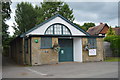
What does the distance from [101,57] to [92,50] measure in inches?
65.9

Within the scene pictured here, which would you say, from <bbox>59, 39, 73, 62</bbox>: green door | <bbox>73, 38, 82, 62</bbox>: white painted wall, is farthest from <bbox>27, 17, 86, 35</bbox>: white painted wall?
<bbox>59, 39, 73, 62</bbox>: green door

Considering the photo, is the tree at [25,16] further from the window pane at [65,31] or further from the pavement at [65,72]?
the pavement at [65,72]

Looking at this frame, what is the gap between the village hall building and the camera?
18.2 m

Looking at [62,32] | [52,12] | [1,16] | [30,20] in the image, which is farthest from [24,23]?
[1,16]

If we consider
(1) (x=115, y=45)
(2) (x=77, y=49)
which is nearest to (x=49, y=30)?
(2) (x=77, y=49)

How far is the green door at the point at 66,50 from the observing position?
21103mm

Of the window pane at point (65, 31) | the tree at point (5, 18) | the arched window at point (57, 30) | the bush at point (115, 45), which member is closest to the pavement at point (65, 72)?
the tree at point (5, 18)

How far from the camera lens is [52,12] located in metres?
43.5

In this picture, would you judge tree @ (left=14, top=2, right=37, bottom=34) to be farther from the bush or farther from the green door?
the green door

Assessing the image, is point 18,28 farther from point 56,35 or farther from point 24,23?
point 56,35

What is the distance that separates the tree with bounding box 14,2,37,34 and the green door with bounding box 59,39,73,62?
24.0 metres

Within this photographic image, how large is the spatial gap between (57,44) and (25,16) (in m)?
28.1

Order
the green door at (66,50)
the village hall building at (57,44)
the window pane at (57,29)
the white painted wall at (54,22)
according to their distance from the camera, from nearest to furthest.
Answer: the village hall building at (57,44)
the white painted wall at (54,22)
the window pane at (57,29)
the green door at (66,50)

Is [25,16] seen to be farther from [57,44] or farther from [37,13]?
[57,44]
